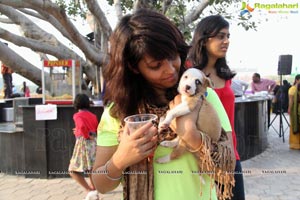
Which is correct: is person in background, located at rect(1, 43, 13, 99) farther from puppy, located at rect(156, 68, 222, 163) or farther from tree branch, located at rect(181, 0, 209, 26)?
puppy, located at rect(156, 68, 222, 163)

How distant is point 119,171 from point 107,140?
14cm

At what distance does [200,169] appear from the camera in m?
1.31

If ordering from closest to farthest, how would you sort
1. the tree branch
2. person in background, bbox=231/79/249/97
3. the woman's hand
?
the woman's hand < person in background, bbox=231/79/249/97 < the tree branch

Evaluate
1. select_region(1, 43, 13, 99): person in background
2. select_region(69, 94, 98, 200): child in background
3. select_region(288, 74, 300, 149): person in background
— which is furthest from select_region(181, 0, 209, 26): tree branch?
select_region(1, 43, 13, 99): person in background

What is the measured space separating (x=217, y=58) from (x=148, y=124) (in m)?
1.47

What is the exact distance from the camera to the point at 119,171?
134 centimetres

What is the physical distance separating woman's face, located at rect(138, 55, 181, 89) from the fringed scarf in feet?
0.38

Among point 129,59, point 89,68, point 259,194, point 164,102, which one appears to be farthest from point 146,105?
point 89,68

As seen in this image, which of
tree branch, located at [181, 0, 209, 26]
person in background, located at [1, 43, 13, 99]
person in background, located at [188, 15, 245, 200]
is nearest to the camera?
person in background, located at [188, 15, 245, 200]

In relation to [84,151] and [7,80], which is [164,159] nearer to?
[84,151]

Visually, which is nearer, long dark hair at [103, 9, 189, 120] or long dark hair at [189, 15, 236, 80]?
long dark hair at [103, 9, 189, 120]

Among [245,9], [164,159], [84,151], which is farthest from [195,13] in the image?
[164,159]

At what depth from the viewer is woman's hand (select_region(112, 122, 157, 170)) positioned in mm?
1215

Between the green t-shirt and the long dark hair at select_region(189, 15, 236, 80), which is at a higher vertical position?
the long dark hair at select_region(189, 15, 236, 80)
